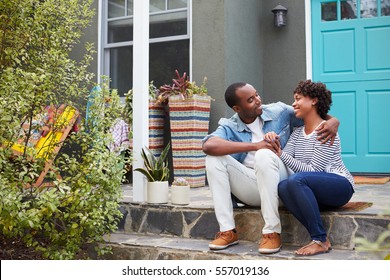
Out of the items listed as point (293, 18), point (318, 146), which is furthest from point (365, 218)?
point (293, 18)

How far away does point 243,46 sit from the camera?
5.54m

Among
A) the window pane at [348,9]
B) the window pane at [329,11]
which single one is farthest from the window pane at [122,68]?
the window pane at [348,9]

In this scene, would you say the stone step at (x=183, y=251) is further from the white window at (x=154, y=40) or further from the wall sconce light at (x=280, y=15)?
the wall sconce light at (x=280, y=15)

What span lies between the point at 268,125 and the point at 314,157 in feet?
1.30

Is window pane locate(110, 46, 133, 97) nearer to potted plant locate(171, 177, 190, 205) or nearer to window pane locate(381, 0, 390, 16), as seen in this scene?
potted plant locate(171, 177, 190, 205)

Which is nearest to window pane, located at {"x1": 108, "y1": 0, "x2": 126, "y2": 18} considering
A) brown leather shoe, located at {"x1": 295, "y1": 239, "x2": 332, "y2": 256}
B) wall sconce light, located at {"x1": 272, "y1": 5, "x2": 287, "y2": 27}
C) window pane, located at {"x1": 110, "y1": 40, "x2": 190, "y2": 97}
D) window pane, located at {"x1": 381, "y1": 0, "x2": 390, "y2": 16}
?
window pane, located at {"x1": 110, "y1": 40, "x2": 190, "y2": 97}

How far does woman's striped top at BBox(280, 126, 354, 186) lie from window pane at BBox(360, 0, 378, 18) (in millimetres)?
3179

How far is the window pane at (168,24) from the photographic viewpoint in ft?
18.2

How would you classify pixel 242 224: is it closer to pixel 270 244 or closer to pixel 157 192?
pixel 270 244

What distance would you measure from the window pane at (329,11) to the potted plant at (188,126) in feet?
5.83

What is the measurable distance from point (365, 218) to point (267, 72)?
3.35 meters

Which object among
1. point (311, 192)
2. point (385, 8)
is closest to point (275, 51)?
point (385, 8)

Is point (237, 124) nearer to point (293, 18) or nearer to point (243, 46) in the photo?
point (243, 46)

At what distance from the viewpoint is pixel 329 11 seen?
18.7 feet
